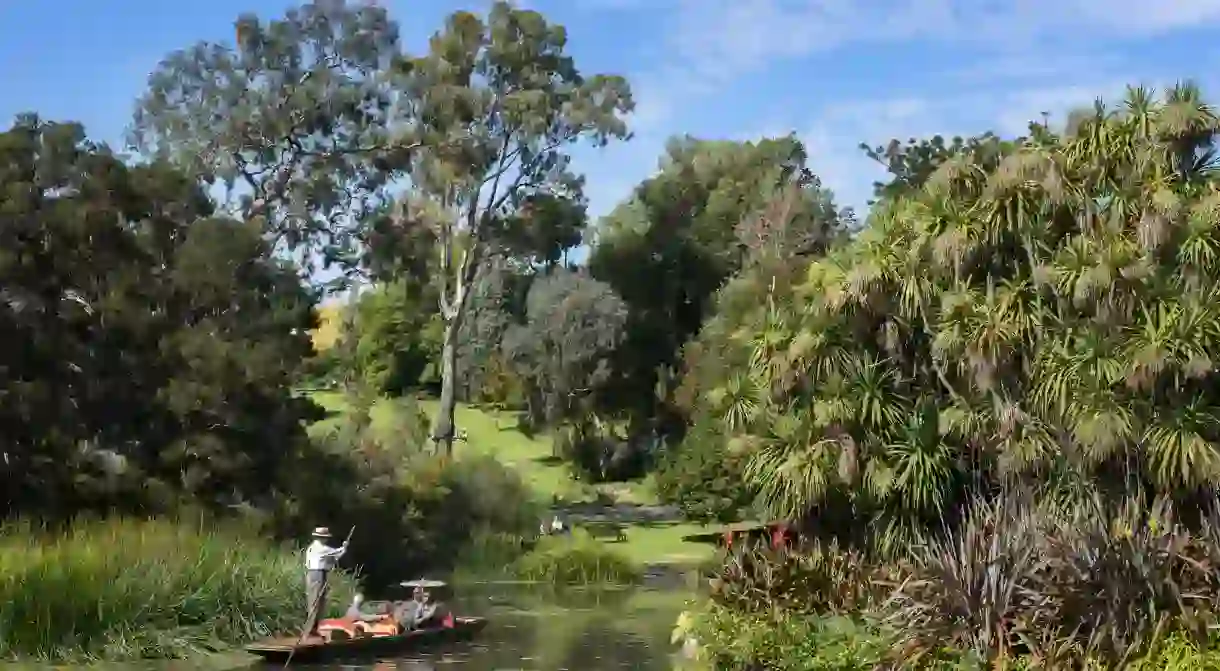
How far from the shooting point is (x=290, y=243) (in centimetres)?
5122

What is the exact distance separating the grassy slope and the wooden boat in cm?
1688

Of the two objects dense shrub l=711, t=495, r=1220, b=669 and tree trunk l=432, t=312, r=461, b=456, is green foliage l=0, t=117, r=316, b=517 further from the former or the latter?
tree trunk l=432, t=312, r=461, b=456

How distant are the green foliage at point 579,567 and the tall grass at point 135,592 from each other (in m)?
12.7

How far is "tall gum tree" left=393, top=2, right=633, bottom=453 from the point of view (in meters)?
55.8

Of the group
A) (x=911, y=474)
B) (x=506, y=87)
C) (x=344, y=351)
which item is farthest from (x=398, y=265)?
(x=911, y=474)

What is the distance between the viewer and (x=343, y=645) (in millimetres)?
22094

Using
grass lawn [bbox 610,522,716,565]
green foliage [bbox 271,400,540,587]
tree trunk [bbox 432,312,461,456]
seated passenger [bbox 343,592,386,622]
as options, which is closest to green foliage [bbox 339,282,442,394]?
tree trunk [bbox 432,312,461,456]

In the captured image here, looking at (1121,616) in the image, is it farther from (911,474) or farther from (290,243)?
(290,243)

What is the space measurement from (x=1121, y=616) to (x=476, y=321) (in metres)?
56.8

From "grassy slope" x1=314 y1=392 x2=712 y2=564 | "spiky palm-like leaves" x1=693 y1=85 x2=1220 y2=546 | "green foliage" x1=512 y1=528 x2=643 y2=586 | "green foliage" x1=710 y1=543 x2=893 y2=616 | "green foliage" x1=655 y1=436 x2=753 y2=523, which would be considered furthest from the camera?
"green foliage" x1=655 y1=436 x2=753 y2=523

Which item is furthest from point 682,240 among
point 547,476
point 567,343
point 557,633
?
point 557,633

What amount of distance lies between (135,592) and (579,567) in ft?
58.2

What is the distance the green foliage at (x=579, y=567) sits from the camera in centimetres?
3844

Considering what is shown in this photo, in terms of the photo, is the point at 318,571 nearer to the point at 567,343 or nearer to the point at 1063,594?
the point at 1063,594
